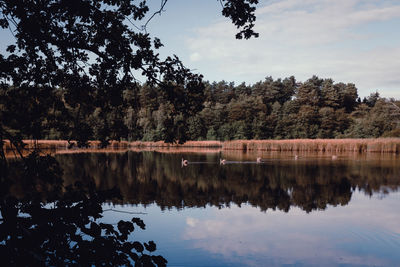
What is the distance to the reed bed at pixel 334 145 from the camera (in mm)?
34281

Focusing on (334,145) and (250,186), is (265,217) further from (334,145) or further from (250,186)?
(334,145)

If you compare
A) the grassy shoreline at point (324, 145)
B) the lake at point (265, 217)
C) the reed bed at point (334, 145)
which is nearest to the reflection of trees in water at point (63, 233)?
the lake at point (265, 217)

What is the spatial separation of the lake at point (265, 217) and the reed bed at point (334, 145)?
2044 centimetres

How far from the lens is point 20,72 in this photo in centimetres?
426

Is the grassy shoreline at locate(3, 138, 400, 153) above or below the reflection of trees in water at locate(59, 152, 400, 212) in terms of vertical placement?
above

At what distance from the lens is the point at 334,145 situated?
36.5 m

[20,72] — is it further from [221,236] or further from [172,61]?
[221,236]

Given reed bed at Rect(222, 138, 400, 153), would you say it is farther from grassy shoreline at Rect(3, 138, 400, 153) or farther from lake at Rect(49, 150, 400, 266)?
lake at Rect(49, 150, 400, 266)

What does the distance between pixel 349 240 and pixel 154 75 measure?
230 inches

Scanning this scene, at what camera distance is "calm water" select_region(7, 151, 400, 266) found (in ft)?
20.9

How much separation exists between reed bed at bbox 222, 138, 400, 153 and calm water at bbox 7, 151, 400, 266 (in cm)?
2005

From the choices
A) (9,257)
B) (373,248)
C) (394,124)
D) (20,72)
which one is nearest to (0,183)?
(9,257)

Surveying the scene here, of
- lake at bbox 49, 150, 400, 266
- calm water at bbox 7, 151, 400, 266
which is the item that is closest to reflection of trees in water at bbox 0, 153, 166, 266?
calm water at bbox 7, 151, 400, 266

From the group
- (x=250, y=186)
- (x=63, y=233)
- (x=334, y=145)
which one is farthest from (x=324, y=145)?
(x=63, y=233)
